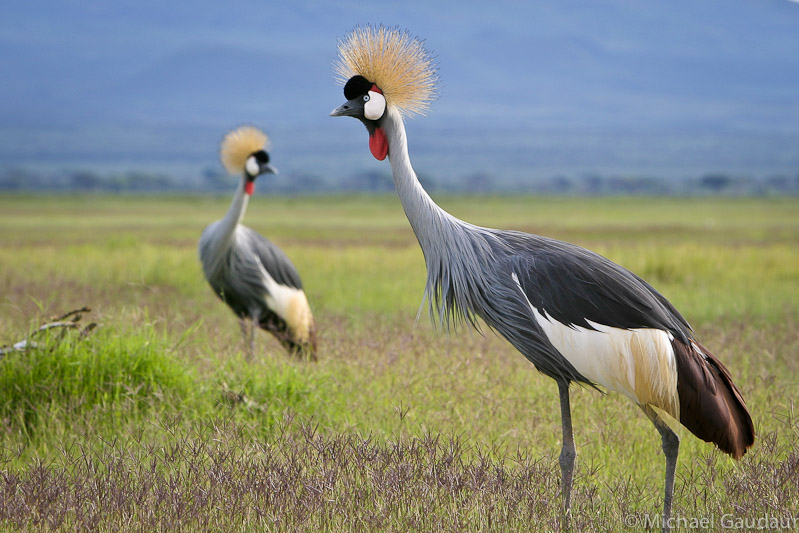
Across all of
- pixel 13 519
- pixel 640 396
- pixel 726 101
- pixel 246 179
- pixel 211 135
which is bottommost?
pixel 13 519

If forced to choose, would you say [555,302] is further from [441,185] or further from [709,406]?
[441,185]

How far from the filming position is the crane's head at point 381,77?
3596 millimetres

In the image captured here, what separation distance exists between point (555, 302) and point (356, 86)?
3.98ft

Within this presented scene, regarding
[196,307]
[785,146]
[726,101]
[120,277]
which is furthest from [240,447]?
[726,101]

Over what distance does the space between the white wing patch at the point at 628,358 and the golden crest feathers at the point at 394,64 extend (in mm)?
1155

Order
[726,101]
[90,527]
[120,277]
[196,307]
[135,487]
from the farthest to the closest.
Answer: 1. [726,101]
2. [120,277]
3. [196,307]
4. [135,487]
5. [90,527]

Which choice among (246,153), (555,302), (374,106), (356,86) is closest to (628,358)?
(555,302)

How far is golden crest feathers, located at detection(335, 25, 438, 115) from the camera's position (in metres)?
3.62

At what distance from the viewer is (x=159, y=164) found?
148375 millimetres

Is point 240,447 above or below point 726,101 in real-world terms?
below

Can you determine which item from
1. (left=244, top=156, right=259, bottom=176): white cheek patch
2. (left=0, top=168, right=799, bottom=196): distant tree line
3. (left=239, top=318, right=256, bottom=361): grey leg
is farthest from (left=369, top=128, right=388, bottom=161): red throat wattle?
(left=0, top=168, right=799, bottom=196): distant tree line

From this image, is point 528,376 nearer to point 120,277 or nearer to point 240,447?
point 240,447

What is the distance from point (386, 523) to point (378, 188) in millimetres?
104434

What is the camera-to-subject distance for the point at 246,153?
6.89 meters
